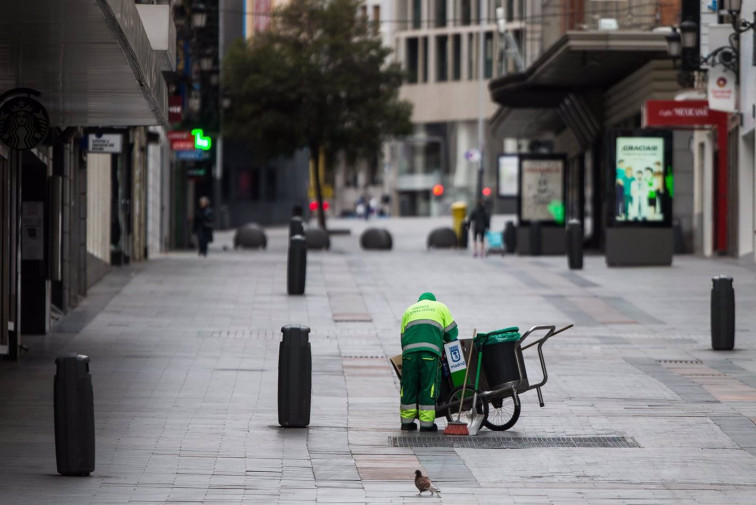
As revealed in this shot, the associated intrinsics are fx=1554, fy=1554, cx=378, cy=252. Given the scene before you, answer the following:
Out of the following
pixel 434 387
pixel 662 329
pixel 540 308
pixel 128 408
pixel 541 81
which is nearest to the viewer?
pixel 434 387

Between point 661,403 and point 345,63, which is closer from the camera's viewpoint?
point 661,403

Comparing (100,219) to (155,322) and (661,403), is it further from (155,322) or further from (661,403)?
(661,403)

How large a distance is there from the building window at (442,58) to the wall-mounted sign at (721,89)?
66.6m

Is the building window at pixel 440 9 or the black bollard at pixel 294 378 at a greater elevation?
the building window at pixel 440 9

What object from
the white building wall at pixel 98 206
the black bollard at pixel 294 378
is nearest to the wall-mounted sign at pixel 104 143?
the white building wall at pixel 98 206

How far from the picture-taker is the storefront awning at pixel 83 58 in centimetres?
1117

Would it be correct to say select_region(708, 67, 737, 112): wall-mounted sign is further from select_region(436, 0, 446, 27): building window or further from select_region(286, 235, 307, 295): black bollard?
select_region(436, 0, 446, 27): building window

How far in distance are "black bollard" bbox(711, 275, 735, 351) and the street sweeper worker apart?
6.37 metres

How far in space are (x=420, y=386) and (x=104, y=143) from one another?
1297cm

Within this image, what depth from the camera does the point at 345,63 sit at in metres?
53.3

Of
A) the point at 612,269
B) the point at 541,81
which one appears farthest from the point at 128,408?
the point at 541,81

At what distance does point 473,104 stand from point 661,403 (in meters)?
83.1

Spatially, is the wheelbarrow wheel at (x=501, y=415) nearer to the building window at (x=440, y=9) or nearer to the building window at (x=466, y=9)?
the building window at (x=466, y=9)

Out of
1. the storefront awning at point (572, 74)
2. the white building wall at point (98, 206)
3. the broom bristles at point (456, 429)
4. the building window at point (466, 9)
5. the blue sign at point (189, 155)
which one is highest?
the building window at point (466, 9)
